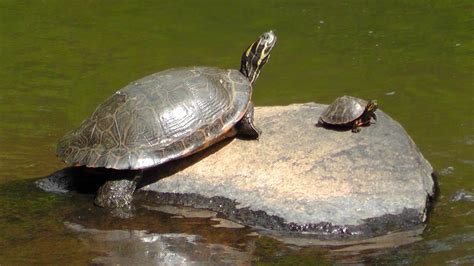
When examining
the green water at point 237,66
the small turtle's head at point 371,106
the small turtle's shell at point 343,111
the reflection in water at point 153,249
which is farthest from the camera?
the small turtle's head at point 371,106

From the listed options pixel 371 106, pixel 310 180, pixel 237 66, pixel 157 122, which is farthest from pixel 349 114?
pixel 237 66

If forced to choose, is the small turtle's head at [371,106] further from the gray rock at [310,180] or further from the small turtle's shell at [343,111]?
the gray rock at [310,180]

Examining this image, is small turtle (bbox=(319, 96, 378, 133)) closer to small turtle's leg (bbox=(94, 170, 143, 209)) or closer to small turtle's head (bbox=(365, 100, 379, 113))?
small turtle's head (bbox=(365, 100, 379, 113))

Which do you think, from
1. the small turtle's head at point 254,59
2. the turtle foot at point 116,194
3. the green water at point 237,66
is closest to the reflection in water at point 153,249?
the green water at point 237,66

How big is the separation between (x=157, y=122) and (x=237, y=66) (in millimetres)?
4412

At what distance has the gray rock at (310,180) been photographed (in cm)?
611

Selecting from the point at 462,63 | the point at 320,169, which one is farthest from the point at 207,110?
the point at 462,63

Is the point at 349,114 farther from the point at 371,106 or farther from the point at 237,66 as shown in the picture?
the point at 237,66

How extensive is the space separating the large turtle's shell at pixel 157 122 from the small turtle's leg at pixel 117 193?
233mm

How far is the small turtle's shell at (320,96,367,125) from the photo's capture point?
23.0ft

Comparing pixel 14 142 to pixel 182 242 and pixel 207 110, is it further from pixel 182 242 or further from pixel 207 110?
pixel 182 242

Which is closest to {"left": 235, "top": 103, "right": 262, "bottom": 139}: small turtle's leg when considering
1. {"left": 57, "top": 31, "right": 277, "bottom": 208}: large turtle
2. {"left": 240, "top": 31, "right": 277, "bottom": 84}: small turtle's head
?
{"left": 57, "top": 31, "right": 277, "bottom": 208}: large turtle

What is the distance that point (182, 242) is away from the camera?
618 centimetres

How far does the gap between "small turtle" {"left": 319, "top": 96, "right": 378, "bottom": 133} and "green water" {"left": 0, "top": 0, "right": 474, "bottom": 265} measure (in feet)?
2.95
